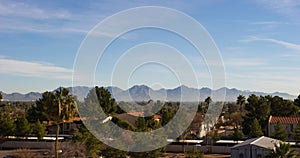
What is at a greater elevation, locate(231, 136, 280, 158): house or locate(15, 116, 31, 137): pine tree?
locate(15, 116, 31, 137): pine tree

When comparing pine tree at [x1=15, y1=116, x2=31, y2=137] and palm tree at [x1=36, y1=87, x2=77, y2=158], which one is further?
pine tree at [x1=15, y1=116, x2=31, y2=137]

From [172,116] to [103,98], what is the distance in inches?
597

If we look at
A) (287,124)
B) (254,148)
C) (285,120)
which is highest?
(285,120)

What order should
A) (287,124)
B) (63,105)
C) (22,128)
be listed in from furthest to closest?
(287,124)
(22,128)
(63,105)

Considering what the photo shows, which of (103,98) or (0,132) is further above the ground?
(103,98)

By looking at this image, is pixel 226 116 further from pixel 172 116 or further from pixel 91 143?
pixel 91 143

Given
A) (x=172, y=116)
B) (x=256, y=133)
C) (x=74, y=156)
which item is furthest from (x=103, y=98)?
(x=74, y=156)

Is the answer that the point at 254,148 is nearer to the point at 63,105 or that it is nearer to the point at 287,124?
the point at 63,105

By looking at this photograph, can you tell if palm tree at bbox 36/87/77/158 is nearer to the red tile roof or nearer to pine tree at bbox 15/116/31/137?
pine tree at bbox 15/116/31/137

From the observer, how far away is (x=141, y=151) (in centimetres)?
2941

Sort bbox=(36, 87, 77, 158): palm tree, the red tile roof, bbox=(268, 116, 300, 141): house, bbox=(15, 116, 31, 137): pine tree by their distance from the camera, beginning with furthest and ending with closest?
the red tile roof < bbox=(268, 116, 300, 141): house < bbox=(15, 116, 31, 137): pine tree < bbox=(36, 87, 77, 158): palm tree

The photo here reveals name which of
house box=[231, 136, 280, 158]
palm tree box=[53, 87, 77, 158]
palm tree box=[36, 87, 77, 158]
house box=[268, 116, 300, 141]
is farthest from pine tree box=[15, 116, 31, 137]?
house box=[268, 116, 300, 141]

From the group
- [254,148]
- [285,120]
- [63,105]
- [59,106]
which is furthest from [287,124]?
[59,106]

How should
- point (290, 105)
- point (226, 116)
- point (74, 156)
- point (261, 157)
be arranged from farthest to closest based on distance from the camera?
point (226, 116) → point (290, 105) → point (261, 157) → point (74, 156)
